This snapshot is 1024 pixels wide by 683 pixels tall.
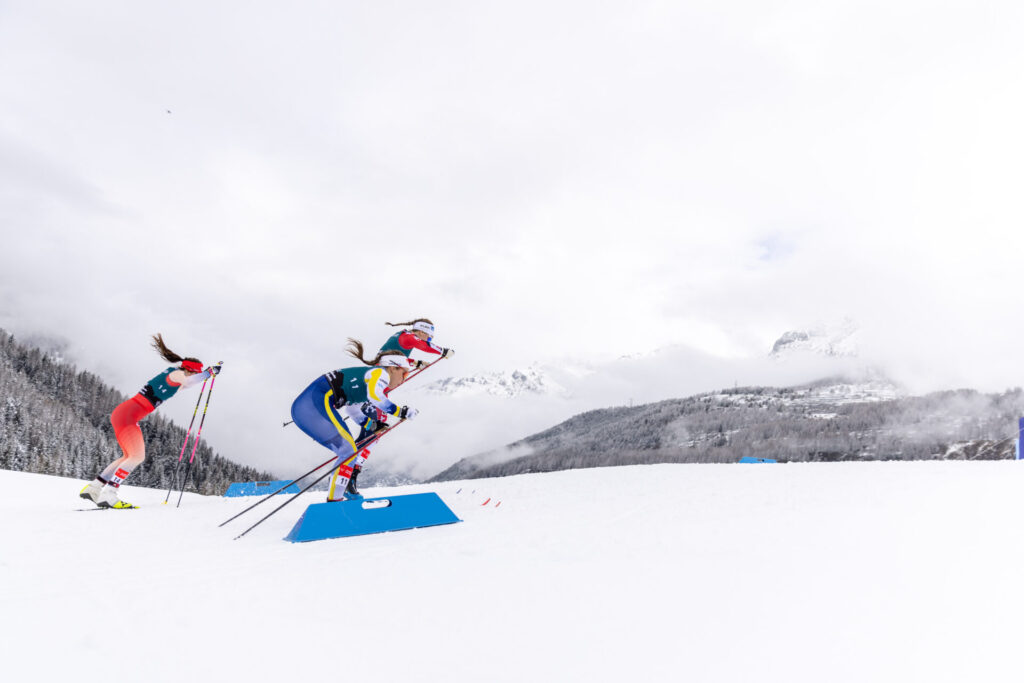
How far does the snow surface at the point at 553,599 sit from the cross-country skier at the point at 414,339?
8.43 ft

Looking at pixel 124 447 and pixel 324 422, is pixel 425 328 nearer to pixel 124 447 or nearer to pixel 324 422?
pixel 324 422

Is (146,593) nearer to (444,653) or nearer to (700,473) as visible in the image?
Answer: (444,653)

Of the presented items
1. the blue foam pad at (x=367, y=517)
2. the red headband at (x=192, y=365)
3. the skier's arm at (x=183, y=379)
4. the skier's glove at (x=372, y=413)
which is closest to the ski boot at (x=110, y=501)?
the skier's arm at (x=183, y=379)

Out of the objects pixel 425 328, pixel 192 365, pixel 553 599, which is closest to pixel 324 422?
pixel 425 328

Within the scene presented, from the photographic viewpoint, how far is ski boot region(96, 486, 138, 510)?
Answer: 840cm

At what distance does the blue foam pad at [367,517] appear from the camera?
548cm

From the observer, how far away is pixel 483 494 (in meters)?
9.80

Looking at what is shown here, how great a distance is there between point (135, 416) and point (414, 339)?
5340 mm

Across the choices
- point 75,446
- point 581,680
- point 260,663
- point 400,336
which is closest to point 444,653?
point 581,680

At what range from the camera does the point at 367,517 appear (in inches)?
232

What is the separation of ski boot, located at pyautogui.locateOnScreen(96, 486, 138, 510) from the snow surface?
2.59 metres

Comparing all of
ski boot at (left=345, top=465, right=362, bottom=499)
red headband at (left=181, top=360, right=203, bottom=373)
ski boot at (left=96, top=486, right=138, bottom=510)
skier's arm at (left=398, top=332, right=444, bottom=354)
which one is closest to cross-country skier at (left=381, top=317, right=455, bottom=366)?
skier's arm at (left=398, top=332, right=444, bottom=354)

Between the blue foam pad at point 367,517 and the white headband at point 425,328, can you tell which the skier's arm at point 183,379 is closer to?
the white headband at point 425,328

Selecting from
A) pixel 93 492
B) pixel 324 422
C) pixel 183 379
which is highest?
pixel 183 379
